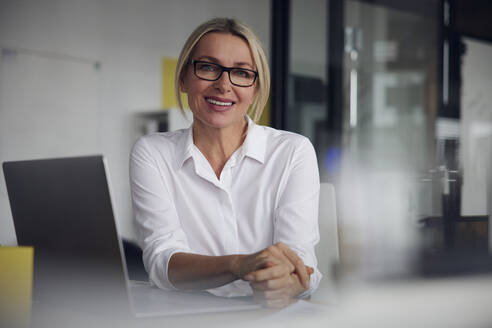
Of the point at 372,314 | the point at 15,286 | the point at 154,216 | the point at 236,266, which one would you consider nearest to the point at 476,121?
the point at 154,216

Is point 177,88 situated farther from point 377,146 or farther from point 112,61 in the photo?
point 112,61

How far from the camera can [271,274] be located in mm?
870

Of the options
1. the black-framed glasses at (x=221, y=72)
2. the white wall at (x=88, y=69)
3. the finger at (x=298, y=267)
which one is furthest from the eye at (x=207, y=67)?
the white wall at (x=88, y=69)

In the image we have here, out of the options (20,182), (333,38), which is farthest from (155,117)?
(20,182)

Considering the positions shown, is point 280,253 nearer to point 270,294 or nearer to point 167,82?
point 270,294

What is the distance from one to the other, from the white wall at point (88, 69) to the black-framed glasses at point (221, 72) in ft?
8.25

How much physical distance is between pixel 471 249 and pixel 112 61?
2841mm

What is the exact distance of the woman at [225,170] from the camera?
4.05 feet

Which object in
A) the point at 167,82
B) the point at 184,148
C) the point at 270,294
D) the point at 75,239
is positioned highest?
the point at 167,82

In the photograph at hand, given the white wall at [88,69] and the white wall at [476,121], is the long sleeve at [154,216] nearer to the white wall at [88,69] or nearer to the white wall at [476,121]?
the white wall at [476,121]

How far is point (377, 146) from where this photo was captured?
3301 millimetres

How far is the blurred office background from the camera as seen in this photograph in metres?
3.02

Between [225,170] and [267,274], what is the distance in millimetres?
495

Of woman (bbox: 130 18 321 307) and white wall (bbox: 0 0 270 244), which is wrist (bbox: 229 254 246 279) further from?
white wall (bbox: 0 0 270 244)
